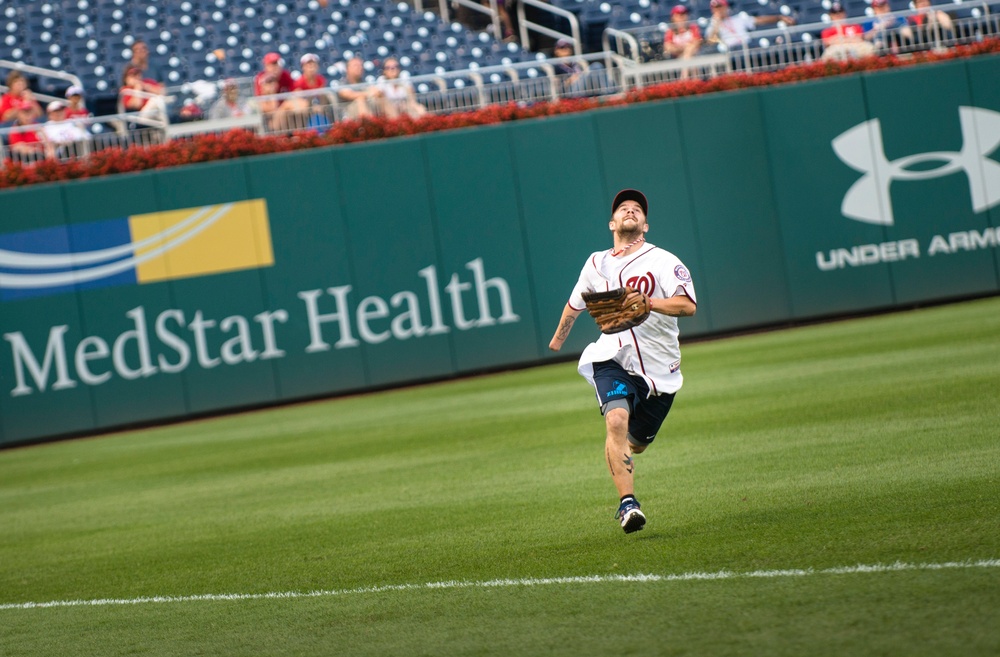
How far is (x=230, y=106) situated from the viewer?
64.3 ft

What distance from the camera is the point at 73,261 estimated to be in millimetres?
18500

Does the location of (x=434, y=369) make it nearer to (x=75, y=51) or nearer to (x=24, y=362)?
(x=24, y=362)

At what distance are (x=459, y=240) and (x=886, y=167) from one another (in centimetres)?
703

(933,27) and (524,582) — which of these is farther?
(933,27)

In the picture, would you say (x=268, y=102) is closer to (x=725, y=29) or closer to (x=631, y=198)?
(x=725, y=29)

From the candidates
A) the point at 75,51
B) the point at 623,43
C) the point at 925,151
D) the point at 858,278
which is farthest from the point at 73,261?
the point at 925,151

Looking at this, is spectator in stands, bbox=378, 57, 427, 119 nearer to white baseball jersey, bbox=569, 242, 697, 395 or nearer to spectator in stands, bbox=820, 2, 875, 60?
spectator in stands, bbox=820, 2, 875, 60

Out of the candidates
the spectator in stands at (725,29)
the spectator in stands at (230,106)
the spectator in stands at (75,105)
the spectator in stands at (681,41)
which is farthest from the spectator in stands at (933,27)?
the spectator in stands at (75,105)

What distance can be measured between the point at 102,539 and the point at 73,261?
33.8ft

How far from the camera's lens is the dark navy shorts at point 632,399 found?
6637mm

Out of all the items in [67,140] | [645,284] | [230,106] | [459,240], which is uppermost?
[230,106]

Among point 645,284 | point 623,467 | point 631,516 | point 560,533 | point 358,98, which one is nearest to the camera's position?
point 631,516

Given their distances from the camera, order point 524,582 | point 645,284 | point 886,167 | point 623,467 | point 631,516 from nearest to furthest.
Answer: point 524,582
point 631,516
point 623,467
point 645,284
point 886,167

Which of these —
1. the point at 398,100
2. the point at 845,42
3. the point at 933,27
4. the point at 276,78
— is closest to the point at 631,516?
the point at 398,100
